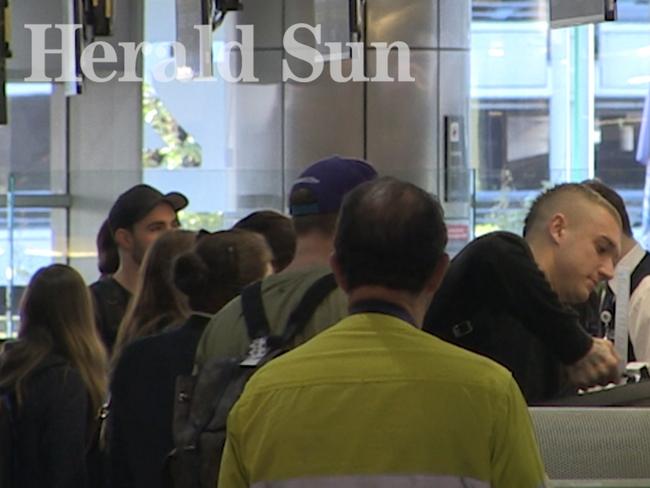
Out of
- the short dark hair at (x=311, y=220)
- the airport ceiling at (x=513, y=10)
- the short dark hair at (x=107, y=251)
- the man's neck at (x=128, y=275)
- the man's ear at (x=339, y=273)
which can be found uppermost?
the airport ceiling at (x=513, y=10)

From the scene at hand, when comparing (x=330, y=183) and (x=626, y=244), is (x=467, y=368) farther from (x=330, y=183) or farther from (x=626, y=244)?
(x=626, y=244)

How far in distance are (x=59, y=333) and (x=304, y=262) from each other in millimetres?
1724

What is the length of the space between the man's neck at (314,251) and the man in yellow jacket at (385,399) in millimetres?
1026

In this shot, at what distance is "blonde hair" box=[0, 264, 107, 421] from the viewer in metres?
5.22

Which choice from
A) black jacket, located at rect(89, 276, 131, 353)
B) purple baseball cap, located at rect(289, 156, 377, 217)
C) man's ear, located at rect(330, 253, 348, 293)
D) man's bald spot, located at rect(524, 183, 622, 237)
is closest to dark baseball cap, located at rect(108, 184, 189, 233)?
black jacket, located at rect(89, 276, 131, 353)

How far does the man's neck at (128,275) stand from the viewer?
20.5 ft

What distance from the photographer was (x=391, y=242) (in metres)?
2.65

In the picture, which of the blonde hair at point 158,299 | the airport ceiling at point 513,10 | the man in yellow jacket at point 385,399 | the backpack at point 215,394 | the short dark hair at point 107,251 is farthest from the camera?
the airport ceiling at point 513,10

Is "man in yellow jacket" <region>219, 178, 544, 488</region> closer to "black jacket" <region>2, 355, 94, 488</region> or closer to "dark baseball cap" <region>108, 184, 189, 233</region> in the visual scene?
"black jacket" <region>2, 355, 94, 488</region>

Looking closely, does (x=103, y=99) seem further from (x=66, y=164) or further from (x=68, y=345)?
(x=68, y=345)

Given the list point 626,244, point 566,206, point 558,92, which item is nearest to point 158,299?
point 566,206

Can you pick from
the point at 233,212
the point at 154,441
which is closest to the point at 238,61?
the point at 233,212

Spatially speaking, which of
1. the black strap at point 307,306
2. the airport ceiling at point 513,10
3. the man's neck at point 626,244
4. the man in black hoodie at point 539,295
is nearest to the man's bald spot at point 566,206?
the man in black hoodie at point 539,295

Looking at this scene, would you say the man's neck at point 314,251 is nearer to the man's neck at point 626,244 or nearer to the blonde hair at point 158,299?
the blonde hair at point 158,299
